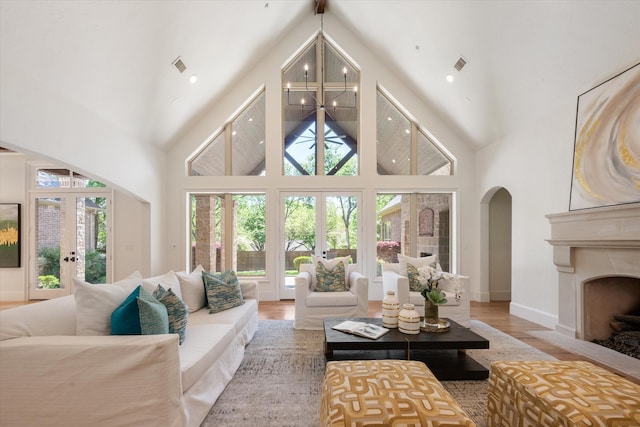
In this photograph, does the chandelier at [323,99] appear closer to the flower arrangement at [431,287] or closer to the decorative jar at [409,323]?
the flower arrangement at [431,287]

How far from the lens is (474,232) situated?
604cm

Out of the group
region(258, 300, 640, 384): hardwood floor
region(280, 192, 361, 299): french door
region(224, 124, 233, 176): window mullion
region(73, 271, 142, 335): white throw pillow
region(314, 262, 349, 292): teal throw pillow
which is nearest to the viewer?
region(73, 271, 142, 335): white throw pillow

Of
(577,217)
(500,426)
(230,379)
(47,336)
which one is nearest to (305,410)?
(230,379)

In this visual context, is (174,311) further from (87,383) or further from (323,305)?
(323,305)

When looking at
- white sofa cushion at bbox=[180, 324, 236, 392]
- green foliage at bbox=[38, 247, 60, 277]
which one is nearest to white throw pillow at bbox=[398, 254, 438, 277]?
white sofa cushion at bbox=[180, 324, 236, 392]

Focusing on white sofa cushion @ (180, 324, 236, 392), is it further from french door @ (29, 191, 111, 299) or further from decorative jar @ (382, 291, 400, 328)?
french door @ (29, 191, 111, 299)

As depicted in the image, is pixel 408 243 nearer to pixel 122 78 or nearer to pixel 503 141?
pixel 503 141

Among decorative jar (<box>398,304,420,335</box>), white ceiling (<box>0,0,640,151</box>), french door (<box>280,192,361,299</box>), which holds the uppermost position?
white ceiling (<box>0,0,640,151</box>)

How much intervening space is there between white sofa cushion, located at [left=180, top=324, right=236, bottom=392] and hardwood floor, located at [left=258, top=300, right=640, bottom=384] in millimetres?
2024

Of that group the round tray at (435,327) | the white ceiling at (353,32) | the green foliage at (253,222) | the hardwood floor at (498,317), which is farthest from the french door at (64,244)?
the round tray at (435,327)

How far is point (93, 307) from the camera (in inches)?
78.1

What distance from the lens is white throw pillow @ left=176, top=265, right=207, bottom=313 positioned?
10.6 feet

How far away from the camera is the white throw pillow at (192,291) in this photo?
323 cm

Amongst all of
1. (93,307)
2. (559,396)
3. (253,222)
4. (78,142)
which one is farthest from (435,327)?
(78,142)
